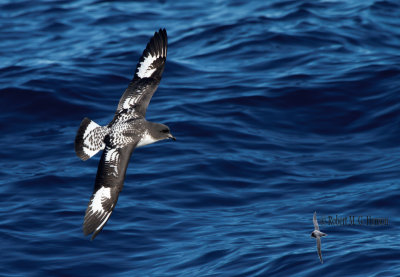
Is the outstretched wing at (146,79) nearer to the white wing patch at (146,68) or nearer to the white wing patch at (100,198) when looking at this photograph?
the white wing patch at (146,68)

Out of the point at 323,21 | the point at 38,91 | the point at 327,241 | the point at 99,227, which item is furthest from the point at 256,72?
the point at 99,227

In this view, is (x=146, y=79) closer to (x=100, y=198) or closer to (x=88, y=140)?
(x=88, y=140)

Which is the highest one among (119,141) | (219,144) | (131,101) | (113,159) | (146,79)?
(146,79)

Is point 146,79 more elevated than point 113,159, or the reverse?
point 146,79

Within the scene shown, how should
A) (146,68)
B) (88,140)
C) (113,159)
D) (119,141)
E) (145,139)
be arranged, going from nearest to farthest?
(113,159)
(119,141)
(145,139)
(88,140)
(146,68)

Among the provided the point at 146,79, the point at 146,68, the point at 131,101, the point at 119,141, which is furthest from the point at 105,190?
the point at 146,68

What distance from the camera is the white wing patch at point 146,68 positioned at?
990cm

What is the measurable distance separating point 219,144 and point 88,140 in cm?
389

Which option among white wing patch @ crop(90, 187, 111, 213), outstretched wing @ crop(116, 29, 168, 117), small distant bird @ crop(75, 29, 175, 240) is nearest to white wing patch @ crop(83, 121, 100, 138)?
small distant bird @ crop(75, 29, 175, 240)

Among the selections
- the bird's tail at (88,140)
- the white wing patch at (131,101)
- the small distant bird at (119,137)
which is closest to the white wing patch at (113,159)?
the small distant bird at (119,137)

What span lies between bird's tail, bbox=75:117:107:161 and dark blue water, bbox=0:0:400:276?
1747 millimetres

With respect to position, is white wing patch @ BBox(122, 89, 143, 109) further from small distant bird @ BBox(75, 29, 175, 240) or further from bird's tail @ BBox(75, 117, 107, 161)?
bird's tail @ BBox(75, 117, 107, 161)

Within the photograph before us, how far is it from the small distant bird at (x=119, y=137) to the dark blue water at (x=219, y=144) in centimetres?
174

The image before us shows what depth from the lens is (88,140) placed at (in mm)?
8625
